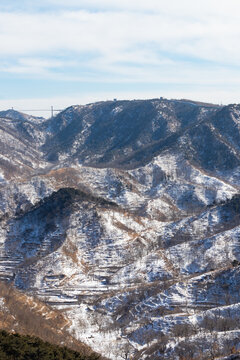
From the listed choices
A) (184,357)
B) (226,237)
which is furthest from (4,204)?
(184,357)

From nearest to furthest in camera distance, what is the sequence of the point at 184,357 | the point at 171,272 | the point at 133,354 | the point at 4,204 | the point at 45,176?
the point at 184,357, the point at 133,354, the point at 171,272, the point at 4,204, the point at 45,176

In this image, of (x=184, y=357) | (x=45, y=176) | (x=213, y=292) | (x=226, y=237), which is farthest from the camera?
(x=45, y=176)

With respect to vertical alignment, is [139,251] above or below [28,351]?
below

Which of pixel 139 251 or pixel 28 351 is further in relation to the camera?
pixel 139 251

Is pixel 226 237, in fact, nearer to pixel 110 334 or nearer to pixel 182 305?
pixel 182 305

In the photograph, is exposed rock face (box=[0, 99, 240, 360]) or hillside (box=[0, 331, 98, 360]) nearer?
hillside (box=[0, 331, 98, 360])

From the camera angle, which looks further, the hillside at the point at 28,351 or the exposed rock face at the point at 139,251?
the exposed rock face at the point at 139,251

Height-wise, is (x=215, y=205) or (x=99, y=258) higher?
(x=215, y=205)

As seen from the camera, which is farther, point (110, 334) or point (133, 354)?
point (110, 334)
